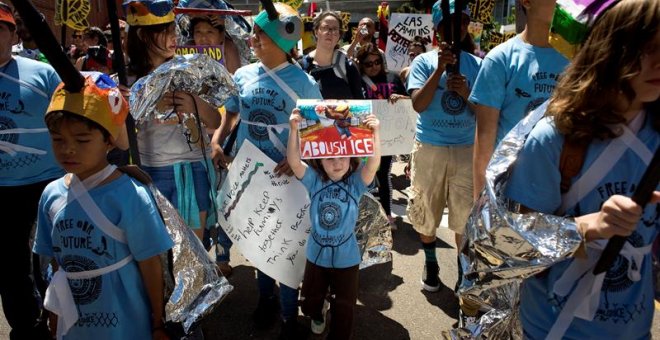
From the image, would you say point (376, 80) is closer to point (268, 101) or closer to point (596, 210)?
point (268, 101)

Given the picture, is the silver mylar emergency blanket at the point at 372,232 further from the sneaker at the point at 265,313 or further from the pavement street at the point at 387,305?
the sneaker at the point at 265,313

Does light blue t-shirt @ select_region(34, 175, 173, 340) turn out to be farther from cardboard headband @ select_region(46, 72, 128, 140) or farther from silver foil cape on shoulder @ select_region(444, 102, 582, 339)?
silver foil cape on shoulder @ select_region(444, 102, 582, 339)

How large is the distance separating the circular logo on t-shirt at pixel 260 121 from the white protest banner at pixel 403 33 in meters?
4.24

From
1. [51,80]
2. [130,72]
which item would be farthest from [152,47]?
[51,80]

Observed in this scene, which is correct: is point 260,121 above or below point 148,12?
below

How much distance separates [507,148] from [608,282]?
485 mm

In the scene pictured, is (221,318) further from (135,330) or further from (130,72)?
(130,72)

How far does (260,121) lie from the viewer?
10.4ft

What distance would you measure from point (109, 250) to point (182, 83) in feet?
4.02

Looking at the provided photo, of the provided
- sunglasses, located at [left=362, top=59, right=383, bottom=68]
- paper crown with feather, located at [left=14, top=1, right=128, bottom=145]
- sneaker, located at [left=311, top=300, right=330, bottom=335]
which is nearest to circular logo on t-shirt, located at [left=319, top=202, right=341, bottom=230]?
sneaker, located at [left=311, top=300, right=330, bottom=335]

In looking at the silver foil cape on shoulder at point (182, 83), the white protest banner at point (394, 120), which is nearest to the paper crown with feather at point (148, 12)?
the silver foil cape on shoulder at point (182, 83)

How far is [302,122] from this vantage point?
280cm

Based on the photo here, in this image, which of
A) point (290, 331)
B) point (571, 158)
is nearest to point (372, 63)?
point (290, 331)

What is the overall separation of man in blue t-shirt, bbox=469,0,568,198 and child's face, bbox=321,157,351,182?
714mm
